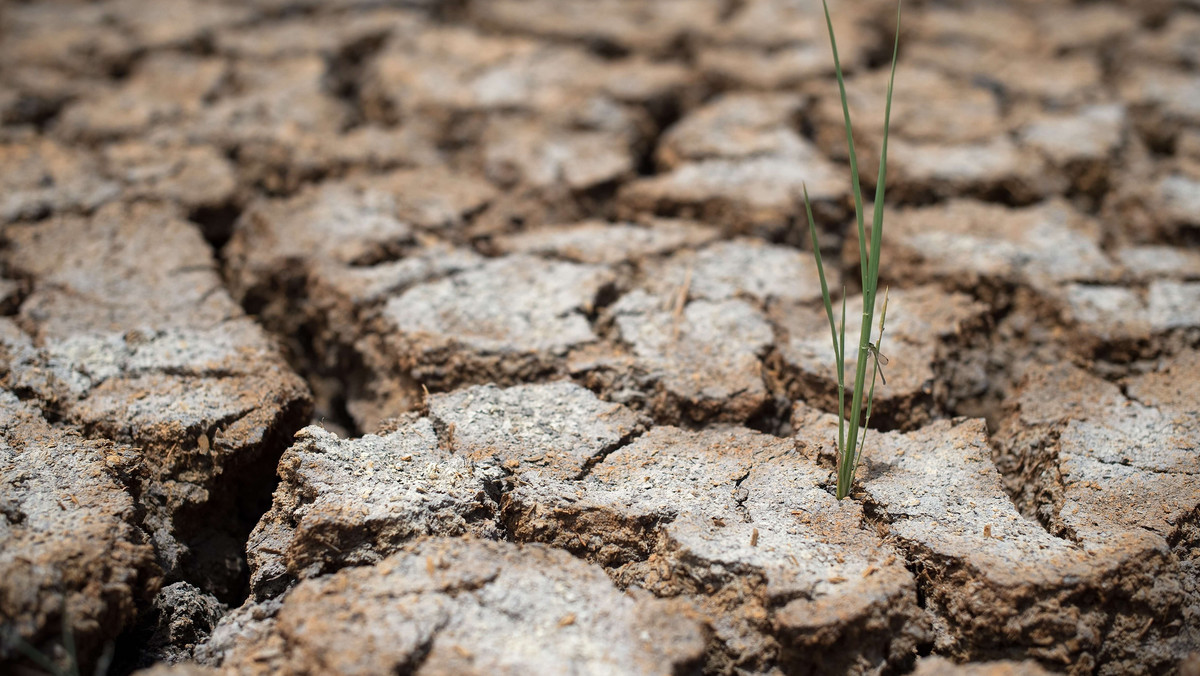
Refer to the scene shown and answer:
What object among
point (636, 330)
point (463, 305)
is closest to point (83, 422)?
point (463, 305)

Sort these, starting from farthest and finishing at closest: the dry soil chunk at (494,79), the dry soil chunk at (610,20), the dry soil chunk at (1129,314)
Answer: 1. the dry soil chunk at (610,20)
2. the dry soil chunk at (494,79)
3. the dry soil chunk at (1129,314)

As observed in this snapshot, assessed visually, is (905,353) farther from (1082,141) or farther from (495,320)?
(1082,141)

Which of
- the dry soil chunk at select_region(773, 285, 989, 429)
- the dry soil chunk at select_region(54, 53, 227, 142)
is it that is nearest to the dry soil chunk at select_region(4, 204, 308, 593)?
the dry soil chunk at select_region(54, 53, 227, 142)

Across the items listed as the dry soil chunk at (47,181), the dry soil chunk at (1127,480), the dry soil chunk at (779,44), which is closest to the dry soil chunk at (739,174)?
the dry soil chunk at (779,44)

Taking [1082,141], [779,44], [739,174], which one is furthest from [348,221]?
[1082,141]

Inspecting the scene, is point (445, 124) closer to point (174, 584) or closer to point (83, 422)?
point (83, 422)

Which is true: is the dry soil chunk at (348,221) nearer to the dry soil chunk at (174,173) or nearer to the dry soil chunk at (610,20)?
the dry soil chunk at (174,173)
